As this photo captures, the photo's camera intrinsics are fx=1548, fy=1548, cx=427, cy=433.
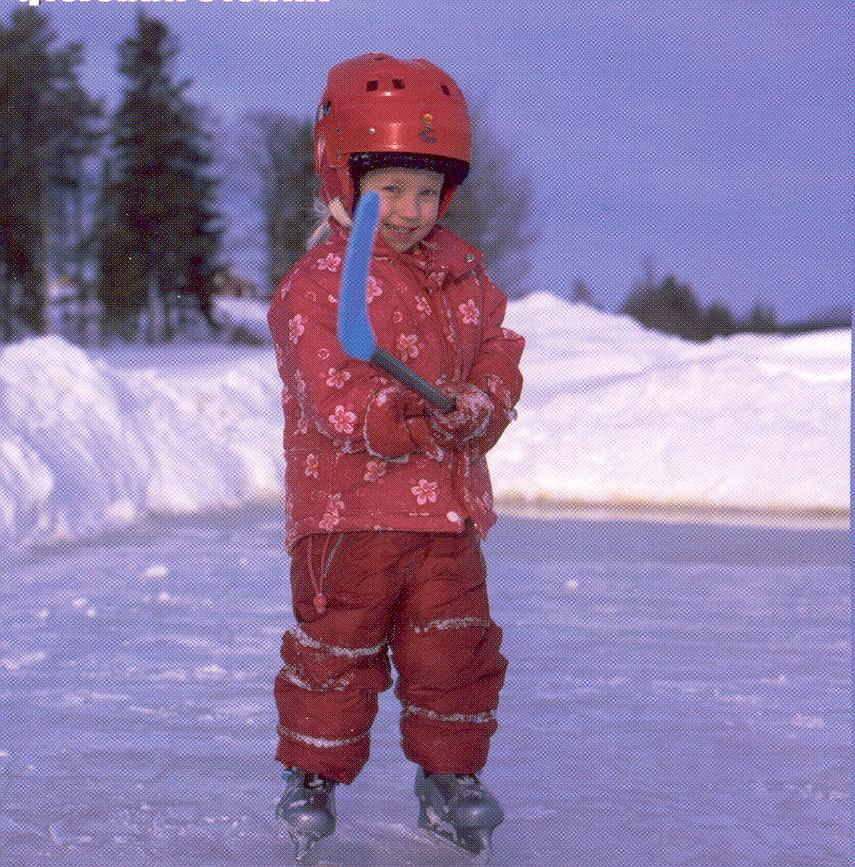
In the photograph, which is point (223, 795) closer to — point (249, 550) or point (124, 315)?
point (249, 550)

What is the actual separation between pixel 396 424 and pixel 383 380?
106mm

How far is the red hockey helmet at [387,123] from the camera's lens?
2570 millimetres

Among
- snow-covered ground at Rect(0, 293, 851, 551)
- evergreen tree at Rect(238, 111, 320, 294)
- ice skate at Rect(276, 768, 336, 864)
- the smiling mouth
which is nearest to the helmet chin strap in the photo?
the smiling mouth

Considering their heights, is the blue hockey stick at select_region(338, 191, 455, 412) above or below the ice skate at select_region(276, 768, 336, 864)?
above

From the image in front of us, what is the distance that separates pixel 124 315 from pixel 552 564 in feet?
86.9

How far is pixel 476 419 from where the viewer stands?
2.48 meters

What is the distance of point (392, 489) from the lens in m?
2.57

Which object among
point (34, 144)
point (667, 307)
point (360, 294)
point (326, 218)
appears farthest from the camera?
point (667, 307)

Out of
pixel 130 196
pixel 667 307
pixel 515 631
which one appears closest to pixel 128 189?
pixel 130 196

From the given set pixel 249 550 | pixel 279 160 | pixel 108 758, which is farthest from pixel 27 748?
pixel 279 160

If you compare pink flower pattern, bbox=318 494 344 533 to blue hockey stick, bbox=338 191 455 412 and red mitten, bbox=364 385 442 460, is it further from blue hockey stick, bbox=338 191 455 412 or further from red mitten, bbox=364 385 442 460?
blue hockey stick, bbox=338 191 455 412

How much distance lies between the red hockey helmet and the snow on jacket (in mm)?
127

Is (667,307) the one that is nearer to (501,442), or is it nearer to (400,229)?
(501,442)

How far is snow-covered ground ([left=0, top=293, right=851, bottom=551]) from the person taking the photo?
304 inches
